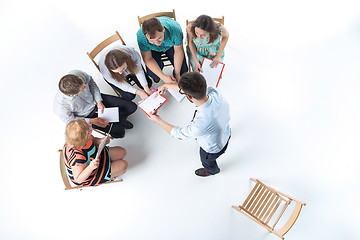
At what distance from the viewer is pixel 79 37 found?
11.0 feet

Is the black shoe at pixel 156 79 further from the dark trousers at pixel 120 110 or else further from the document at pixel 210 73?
the document at pixel 210 73

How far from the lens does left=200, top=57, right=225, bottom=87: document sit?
8.44 ft

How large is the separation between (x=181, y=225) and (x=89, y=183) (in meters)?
1.05

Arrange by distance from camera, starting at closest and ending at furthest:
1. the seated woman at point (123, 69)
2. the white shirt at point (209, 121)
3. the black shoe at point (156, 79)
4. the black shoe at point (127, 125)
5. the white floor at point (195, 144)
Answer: the white shirt at point (209, 121), the seated woman at point (123, 69), the white floor at point (195, 144), the black shoe at point (127, 125), the black shoe at point (156, 79)

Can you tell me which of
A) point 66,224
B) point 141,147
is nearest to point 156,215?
point 141,147

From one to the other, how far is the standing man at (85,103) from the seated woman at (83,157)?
10.4 inches

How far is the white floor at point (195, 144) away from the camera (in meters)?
2.57

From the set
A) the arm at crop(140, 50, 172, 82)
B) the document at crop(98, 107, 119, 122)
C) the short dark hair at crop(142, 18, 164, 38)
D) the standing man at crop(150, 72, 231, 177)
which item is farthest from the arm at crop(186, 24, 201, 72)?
the document at crop(98, 107, 119, 122)

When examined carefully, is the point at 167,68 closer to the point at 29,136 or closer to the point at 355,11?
the point at 29,136

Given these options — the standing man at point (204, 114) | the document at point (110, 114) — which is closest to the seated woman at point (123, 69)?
the document at point (110, 114)

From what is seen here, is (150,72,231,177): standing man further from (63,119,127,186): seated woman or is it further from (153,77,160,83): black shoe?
(153,77,160,83): black shoe

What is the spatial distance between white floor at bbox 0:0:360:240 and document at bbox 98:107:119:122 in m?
0.47

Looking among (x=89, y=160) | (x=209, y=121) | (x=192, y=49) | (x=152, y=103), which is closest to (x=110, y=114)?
(x=152, y=103)

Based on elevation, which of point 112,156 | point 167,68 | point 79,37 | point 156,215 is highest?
point 79,37
